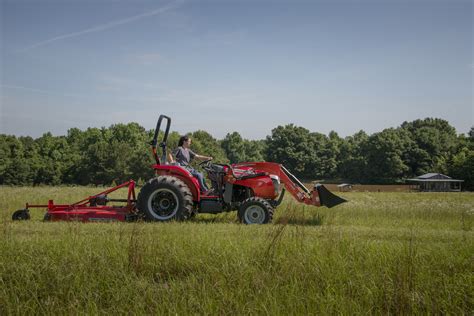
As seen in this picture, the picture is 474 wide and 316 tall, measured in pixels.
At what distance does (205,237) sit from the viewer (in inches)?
261

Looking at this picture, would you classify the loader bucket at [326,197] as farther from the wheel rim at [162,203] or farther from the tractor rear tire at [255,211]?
the wheel rim at [162,203]

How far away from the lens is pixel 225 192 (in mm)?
10062

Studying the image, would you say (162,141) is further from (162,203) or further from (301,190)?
(301,190)

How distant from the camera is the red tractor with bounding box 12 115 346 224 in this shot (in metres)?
9.75

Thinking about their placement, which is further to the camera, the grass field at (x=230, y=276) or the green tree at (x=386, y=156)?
the green tree at (x=386, y=156)

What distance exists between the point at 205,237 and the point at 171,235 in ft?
1.78

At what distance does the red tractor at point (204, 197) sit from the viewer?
9.75 metres

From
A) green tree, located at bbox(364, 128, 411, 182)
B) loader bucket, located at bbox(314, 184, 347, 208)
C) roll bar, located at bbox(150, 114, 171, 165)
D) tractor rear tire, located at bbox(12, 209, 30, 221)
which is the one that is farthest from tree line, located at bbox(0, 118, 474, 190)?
loader bucket, located at bbox(314, 184, 347, 208)

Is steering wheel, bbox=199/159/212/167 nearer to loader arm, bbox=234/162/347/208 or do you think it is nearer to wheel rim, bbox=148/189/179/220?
loader arm, bbox=234/162/347/208

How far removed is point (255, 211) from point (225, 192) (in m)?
0.88

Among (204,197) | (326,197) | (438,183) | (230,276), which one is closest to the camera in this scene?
(230,276)

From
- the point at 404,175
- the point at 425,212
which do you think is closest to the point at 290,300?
the point at 425,212

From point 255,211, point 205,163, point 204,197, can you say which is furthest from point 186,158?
point 255,211

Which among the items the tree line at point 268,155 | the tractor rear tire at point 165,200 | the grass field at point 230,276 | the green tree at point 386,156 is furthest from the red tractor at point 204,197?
the green tree at point 386,156
